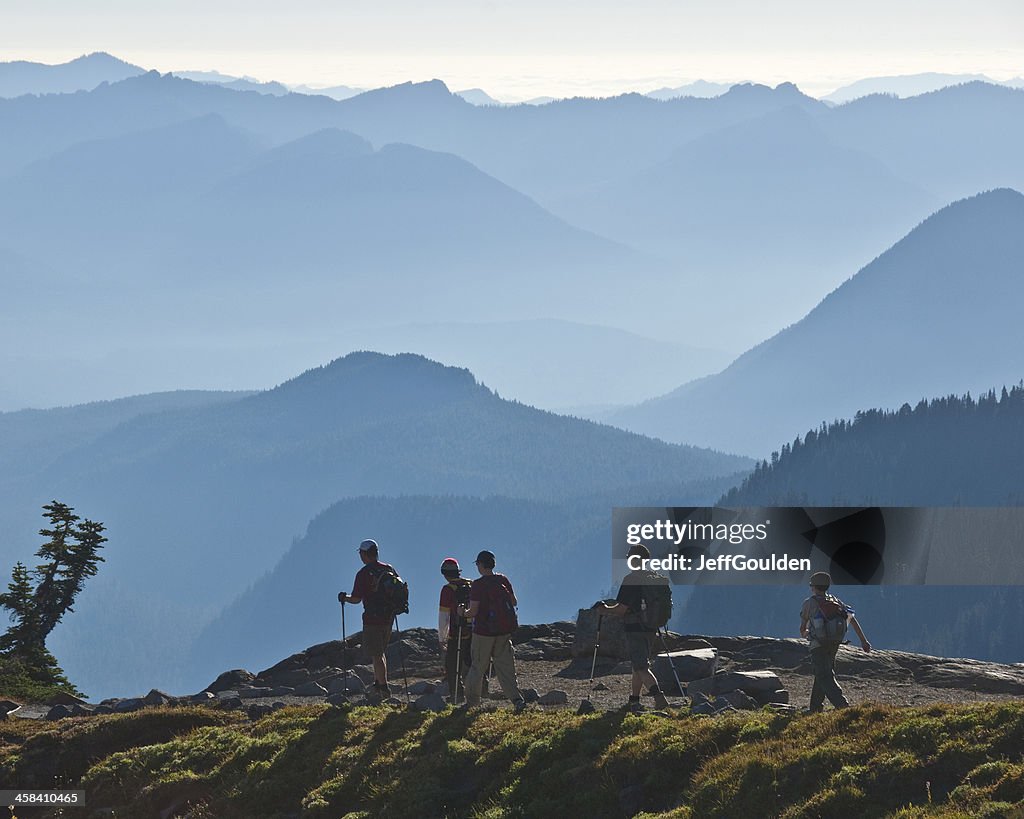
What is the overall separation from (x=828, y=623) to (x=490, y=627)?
262 inches

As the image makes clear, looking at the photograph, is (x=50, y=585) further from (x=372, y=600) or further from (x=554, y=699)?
(x=372, y=600)

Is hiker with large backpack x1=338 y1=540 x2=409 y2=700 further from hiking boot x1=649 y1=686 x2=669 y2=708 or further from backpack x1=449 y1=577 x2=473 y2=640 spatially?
hiking boot x1=649 y1=686 x2=669 y2=708

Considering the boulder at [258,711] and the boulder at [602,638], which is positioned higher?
the boulder at [602,638]

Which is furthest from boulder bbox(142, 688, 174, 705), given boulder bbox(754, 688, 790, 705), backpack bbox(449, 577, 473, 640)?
boulder bbox(754, 688, 790, 705)

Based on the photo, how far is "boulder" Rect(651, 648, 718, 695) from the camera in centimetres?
3731

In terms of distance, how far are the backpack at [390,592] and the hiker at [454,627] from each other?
821mm

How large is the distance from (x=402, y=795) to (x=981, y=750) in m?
10.0

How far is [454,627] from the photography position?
3275 centimetres

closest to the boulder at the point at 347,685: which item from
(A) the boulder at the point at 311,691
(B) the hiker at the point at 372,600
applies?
(A) the boulder at the point at 311,691

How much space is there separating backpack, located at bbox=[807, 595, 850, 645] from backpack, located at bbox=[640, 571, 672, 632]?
274cm

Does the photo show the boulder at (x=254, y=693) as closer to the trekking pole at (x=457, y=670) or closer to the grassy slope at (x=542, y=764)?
the grassy slope at (x=542, y=764)

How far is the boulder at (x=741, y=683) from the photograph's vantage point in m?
33.9

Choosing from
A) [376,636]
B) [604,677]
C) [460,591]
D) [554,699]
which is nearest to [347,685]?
[376,636]

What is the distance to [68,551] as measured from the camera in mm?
71938
